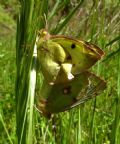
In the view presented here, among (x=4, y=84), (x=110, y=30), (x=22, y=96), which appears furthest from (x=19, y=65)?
(x=4, y=84)

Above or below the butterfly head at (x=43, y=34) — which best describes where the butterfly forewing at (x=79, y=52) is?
below

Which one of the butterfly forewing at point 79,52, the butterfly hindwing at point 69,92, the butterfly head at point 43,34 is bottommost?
the butterfly hindwing at point 69,92

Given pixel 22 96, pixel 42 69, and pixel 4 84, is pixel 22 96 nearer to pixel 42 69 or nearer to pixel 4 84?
pixel 42 69

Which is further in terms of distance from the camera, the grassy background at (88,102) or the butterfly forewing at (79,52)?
the grassy background at (88,102)

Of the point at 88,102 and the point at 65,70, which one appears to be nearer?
the point at 65,70

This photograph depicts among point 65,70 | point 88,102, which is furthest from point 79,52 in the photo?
point 88,102

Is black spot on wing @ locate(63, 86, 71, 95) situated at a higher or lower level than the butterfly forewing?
lower

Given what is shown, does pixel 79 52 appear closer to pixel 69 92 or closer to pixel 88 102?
pixel 69 92

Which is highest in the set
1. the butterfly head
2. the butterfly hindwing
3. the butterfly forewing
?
the butterfly head
